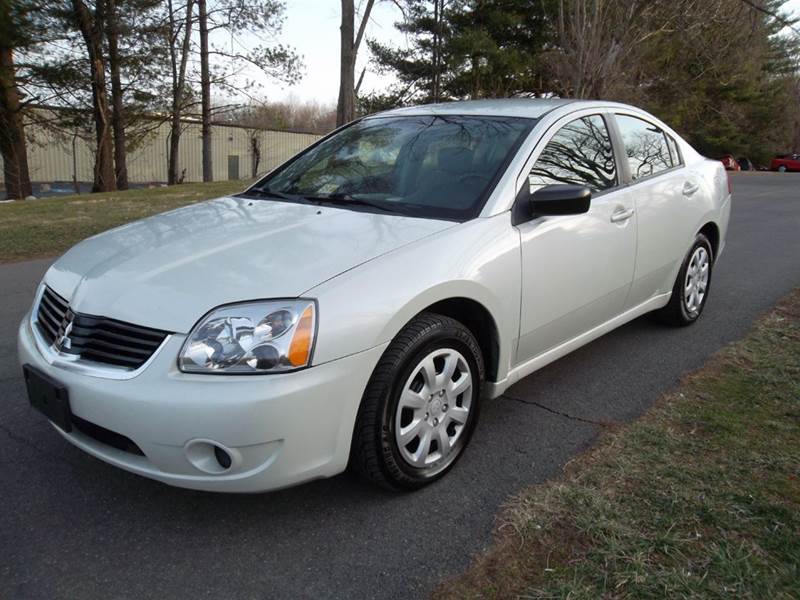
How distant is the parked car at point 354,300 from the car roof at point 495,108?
21 mm

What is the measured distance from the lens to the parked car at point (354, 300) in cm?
227

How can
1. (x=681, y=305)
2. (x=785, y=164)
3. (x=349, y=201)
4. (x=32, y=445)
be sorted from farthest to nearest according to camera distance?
(x=785, y=164) < (x=681, y=305) < (x=349, y=201) < (x=32, y=445)

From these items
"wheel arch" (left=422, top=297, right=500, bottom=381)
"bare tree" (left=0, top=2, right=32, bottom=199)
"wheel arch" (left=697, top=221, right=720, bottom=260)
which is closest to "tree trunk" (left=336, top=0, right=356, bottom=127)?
"bare tree" (left=0, top=2, right=32, bottom=199)

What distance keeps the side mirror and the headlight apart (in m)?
1.27

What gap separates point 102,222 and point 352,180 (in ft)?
24.8

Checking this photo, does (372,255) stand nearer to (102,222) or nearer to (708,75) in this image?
(102,222)

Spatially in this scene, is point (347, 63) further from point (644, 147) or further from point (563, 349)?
point (563, 349)

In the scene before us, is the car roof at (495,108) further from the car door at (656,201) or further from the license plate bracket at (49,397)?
the license plate bracket at (49,397)

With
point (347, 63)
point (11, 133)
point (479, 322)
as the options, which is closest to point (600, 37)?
point (347, 63)

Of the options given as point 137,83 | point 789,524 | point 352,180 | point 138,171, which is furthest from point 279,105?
point 789,524

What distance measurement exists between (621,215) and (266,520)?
2462 millimetres

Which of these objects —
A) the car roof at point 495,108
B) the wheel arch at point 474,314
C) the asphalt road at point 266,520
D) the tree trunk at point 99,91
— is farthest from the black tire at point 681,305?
the tree trunk at point 99,91

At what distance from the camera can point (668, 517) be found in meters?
2.47

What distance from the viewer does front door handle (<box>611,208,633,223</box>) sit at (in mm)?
3699
